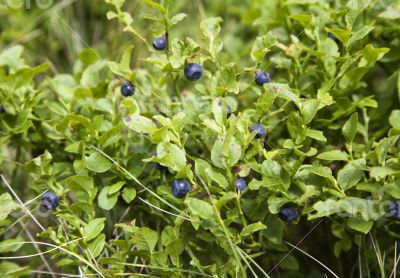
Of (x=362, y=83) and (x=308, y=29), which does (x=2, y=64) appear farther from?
(x=362, y=83)

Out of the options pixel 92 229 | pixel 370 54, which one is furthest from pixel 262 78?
pixel 92 229

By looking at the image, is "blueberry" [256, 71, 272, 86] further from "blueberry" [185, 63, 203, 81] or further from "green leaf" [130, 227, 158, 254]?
"green leaf" [130, 227, 158, 254]

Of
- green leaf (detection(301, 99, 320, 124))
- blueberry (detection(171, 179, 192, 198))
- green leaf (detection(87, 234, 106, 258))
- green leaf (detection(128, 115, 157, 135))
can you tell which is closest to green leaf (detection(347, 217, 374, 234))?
green leaf (detection(301, 99, 320, 124))

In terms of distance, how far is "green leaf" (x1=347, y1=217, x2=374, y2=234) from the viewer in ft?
4.40

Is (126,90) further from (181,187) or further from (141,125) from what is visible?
(181,187)

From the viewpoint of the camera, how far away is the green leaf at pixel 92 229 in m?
1.46

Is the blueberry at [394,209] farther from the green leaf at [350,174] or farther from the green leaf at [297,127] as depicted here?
the green leaf at [297,127]

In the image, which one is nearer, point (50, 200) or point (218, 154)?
point (218, 154)

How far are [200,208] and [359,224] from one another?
0.38 metres

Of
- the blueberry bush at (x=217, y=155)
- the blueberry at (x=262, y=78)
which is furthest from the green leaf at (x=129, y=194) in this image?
the blueberry at (x=262, y=78)

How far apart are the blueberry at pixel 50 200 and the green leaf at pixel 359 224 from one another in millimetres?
762

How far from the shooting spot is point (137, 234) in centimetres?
138

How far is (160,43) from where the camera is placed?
1604 mm

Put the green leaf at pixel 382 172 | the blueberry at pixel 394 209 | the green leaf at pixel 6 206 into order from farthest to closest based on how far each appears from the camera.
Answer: the green leaf at pixel 6 206, the blueberry at pixel 394 209, the green leaf at pixel 382 172
